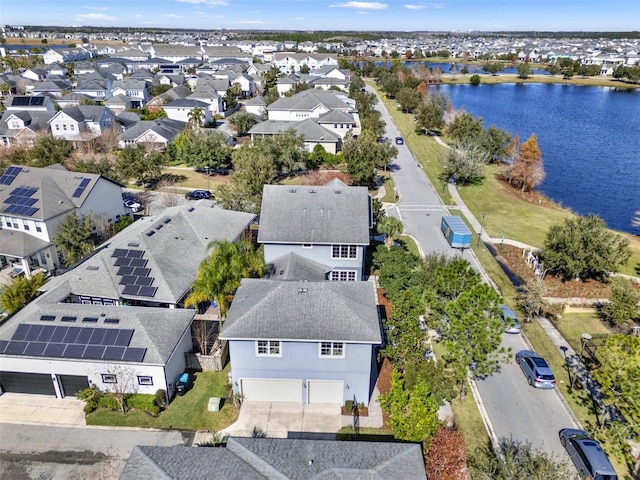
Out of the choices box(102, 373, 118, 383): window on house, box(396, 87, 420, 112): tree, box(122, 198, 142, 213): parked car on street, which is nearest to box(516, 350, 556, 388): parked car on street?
box(102, 373, 118, 383): window on house

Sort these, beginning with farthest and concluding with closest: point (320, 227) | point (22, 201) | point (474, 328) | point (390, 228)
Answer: point (390, 228) → point (22, 201) → point (320, 227) → point (474, 328)

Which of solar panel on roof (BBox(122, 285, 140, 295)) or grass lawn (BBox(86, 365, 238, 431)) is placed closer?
grass lawn (BBox(86, 365, 238, 431))

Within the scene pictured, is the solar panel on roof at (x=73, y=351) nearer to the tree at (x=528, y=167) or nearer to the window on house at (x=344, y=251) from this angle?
the window on house at (x=344, y=251)

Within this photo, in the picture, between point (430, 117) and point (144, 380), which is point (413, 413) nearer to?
point (144, 380)

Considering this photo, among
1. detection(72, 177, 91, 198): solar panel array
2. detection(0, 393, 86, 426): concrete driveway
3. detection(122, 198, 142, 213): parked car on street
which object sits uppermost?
detection(72, 177, 91, 198): solar panel array

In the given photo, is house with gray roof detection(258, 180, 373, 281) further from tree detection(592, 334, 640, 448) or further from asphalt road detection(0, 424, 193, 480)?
tree detection(592, 334, 640, 448)

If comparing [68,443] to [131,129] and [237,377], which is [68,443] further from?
[131,129]

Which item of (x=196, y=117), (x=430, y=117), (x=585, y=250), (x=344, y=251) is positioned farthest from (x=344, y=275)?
(x=196, y=117)
